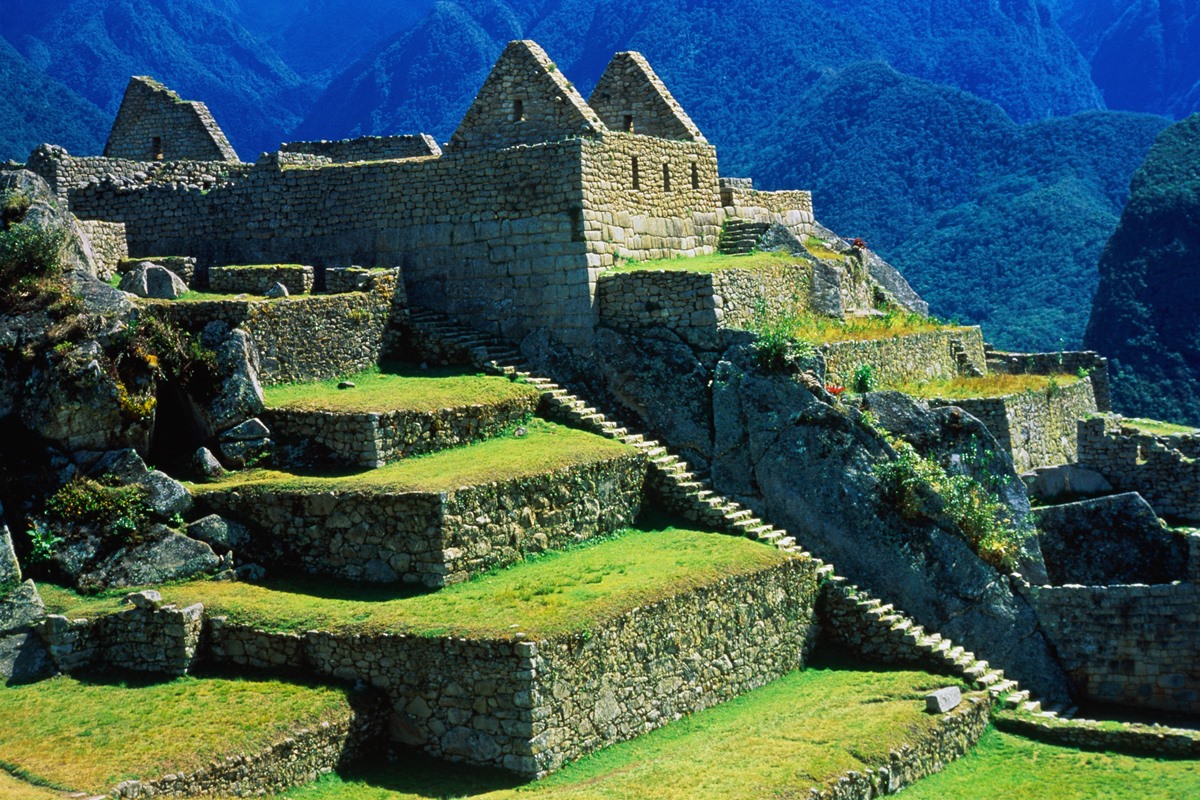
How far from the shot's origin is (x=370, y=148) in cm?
3369

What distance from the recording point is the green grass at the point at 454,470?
70.6ft

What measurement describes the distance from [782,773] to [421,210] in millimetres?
14202

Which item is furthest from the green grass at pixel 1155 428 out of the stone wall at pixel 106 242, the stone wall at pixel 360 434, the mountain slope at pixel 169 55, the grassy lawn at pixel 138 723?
the mountain slope at pixel 169 55

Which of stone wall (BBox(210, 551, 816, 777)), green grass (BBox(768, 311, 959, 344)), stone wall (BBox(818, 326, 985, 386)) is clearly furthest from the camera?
green grass (BBox(768, 311, 959, 344))

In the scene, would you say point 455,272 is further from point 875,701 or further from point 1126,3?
point 1126,3

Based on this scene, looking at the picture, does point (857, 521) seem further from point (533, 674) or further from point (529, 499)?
point (533, 674)

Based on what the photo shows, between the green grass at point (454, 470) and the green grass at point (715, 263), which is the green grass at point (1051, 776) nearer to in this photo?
the green grass at point (454, 470)

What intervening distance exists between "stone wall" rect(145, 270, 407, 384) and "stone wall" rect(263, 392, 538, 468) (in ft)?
6.04

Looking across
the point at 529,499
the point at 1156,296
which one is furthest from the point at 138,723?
the point at 1156,296

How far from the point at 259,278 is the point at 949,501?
12.9 metres

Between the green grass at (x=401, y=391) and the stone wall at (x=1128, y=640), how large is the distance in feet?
32.3

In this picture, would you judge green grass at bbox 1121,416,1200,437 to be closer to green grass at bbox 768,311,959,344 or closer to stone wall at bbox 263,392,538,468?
green grass at bbox 768,311,959,344

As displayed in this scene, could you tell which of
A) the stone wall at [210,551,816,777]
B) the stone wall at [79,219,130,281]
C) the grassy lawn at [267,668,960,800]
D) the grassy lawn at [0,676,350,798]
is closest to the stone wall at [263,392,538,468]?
the stone wall at [210,551,816,777]

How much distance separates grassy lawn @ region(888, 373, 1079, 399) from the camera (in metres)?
29.7
